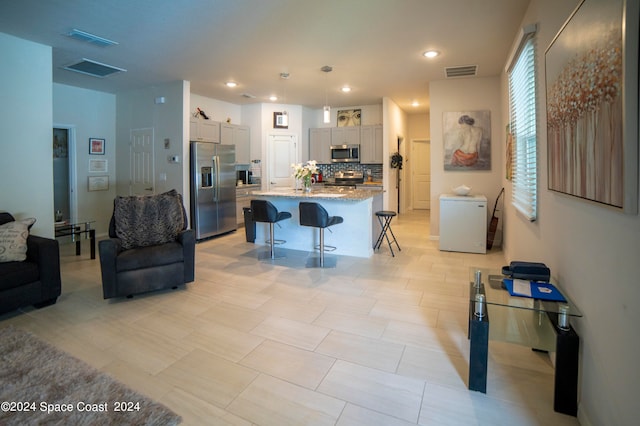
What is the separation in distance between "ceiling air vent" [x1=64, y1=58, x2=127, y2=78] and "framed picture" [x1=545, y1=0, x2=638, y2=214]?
216 inches

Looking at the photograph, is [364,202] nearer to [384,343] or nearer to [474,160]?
[474,160]

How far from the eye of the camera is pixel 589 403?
1666 mm

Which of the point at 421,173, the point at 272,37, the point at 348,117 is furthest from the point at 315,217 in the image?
the point at 421,173

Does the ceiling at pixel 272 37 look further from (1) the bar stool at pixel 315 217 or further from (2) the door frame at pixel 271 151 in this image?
(1) the bar stool at pixel 315 217

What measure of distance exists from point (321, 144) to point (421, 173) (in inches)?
141

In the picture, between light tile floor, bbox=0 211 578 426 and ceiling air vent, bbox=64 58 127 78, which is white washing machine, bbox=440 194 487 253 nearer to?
light tile floor, bbox=0 211 578 426

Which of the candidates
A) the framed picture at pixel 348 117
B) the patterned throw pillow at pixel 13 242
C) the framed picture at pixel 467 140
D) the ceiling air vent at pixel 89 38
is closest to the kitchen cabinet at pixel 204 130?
the ceiling air vent at pixel 89 38

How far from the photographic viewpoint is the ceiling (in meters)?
3.28

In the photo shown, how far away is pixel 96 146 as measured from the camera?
6527mm

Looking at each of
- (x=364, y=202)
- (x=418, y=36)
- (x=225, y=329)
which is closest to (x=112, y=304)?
(x=225, y=329)

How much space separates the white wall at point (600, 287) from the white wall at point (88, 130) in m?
7.05

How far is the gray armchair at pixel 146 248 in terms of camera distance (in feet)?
11.0

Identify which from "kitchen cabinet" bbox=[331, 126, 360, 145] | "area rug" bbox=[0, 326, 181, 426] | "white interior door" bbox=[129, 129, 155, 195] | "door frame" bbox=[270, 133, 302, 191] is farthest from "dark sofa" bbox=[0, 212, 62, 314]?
"kitchen cabinet" bbox=[331, 126, 360, 145]

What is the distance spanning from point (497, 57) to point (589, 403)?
174 inches
